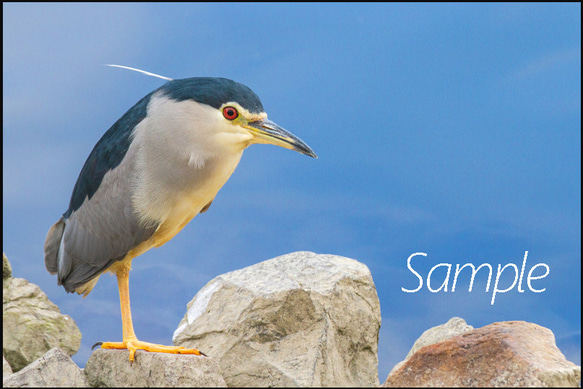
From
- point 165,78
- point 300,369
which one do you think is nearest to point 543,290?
point 300,369

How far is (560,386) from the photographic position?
13.7ft

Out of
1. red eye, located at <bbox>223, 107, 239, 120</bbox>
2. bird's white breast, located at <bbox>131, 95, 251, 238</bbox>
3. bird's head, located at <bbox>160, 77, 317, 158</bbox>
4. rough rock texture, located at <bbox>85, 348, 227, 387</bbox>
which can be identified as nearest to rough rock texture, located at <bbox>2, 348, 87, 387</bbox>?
rough rock texture, located at <bbox>85, 348, 227, 387</bbox>

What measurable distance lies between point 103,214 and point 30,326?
4.84 meters

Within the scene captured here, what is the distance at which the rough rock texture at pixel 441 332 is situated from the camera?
21.5 ft

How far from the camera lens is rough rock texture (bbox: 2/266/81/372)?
9164 millimetres

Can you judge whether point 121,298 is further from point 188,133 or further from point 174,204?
point 188,133

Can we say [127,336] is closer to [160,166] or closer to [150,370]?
[150,370]

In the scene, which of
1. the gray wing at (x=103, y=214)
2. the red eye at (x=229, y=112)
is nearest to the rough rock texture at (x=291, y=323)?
the gray wing at (x=103, y=214)

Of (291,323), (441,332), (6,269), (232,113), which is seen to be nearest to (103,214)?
(232,113)

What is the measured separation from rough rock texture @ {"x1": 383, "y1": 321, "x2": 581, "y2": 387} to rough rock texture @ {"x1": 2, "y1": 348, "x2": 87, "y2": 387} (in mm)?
2324

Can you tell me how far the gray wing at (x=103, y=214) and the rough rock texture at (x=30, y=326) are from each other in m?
4.00

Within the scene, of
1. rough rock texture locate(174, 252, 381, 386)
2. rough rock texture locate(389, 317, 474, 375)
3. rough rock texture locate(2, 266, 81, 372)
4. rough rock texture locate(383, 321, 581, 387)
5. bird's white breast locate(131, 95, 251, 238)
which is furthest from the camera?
→ rough rock texture locate(2, 266, 81, 372)

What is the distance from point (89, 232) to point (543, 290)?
3.92 metres

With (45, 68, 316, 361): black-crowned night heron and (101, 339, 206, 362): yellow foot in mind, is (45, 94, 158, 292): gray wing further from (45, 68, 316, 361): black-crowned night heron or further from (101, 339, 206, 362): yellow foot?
(101, 339, 206, 362): yellow foot
